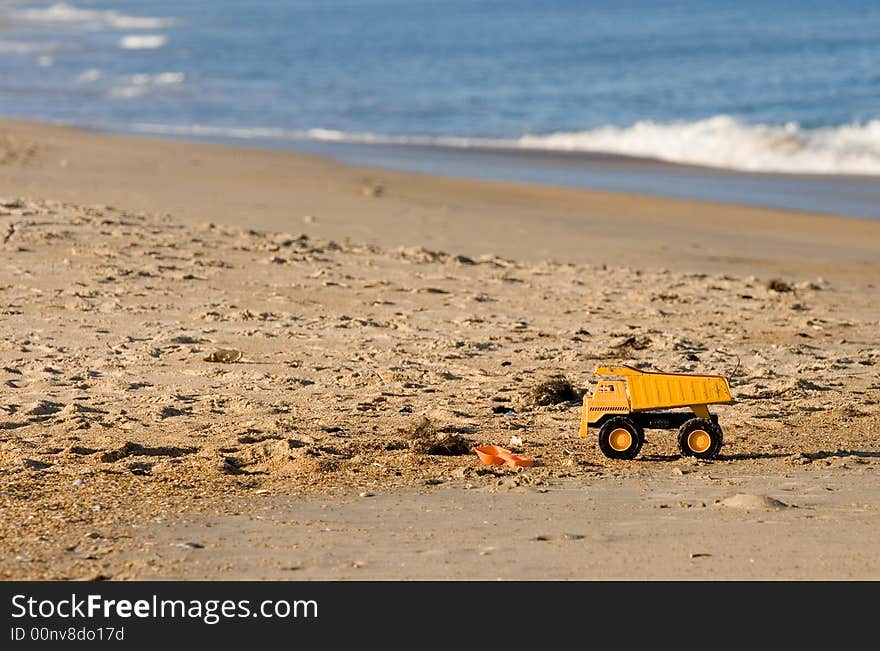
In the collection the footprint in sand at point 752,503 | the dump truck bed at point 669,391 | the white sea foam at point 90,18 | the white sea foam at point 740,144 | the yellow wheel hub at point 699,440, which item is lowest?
the footprint in sand at point 752,503

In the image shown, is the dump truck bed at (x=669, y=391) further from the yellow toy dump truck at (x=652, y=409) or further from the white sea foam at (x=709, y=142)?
the white sea foam at (x=709, y=142)

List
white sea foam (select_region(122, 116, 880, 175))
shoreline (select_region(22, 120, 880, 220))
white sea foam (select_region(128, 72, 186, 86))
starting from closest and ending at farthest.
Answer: shoreline (select_region(22, 120, 880, 220)) < white sea foam (select_region(122, 116, 880, 175)) < white sea foam (select_region(128, 72, 186, 86))

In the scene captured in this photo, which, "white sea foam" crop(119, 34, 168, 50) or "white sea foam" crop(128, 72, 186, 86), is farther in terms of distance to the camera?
"white sea foam" crop(119, 34, 168, 50)

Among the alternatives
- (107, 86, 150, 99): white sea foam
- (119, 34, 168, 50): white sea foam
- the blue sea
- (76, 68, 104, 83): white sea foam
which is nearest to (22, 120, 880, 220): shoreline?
the blue sea

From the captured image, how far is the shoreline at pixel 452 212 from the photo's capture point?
13.2 meters

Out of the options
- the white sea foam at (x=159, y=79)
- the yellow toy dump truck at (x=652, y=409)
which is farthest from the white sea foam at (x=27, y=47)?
the yellow toy dump truck at (x=652, y=409)

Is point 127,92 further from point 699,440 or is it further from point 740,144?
point 699,440

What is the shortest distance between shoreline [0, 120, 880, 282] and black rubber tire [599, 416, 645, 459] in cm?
606

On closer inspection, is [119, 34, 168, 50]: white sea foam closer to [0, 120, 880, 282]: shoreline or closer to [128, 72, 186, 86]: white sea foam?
[128, 72, 186, 86]: white sea foam

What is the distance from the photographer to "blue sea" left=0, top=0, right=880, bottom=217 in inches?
880

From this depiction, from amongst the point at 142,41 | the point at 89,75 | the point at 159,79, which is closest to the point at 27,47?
the point at 142,41

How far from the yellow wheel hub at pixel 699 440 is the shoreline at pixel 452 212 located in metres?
6.07

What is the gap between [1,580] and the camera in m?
4.60
